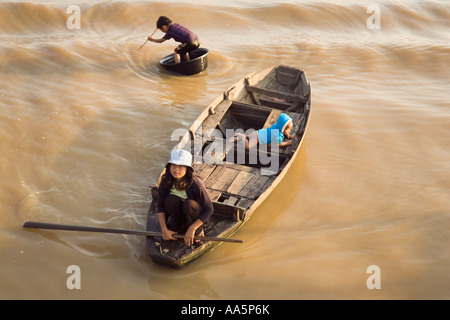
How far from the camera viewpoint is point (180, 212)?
213 inches

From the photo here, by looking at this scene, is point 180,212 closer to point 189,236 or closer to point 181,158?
point 189,236

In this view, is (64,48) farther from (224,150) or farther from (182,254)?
(182,254)

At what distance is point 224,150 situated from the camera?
24.1 feet

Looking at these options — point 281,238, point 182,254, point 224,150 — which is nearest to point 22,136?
point 224,150

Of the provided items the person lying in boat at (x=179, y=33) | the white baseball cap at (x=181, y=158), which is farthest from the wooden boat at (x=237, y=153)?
the person lying in boat at (x=179, y=33)

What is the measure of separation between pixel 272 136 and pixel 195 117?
2.47 m

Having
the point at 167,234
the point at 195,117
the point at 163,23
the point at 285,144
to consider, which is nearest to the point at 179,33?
the point at 163,23

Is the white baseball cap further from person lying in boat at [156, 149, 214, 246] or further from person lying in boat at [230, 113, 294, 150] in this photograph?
person lying in boat at [230, 113, 294, 150]

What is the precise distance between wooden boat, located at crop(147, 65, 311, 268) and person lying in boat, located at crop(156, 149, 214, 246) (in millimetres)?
279

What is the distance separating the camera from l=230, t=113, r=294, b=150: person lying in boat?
24.6 feet

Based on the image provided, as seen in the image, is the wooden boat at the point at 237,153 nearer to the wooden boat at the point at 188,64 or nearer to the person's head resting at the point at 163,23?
the wooden boat at the point at 188,64

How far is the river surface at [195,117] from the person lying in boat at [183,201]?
0.63 meters

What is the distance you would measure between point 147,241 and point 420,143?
6.03m

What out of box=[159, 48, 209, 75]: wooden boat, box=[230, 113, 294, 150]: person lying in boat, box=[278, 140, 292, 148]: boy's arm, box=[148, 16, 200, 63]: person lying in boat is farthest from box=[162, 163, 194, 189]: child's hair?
box=[148, 16, 200, 63]: person lying in boat
